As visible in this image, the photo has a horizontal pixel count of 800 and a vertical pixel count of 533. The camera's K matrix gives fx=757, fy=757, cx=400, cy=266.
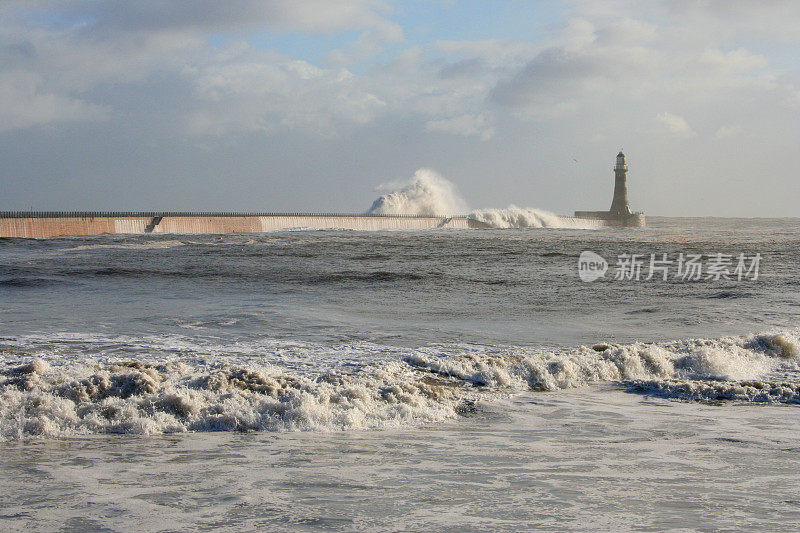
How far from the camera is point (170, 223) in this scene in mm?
52094

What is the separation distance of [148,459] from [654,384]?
5.21 m

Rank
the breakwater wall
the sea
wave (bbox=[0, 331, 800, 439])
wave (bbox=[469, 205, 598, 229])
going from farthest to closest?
wave (bbox=[469, 205, 598, 229]), the breakwater wall, wave (bbox=[0, 331, 800, 439]), the sea

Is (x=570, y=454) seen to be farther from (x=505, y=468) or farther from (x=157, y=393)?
(x=157, y=393)

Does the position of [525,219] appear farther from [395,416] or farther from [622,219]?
[395,416]

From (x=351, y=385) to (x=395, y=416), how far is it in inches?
28.5

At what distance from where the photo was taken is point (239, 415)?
6.02 meters

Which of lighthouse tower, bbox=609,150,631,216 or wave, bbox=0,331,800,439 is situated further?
lighthouse tower, bbox=609,150,631,216

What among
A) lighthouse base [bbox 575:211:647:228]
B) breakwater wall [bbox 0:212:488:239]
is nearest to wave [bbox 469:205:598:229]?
lighthouse base [bbox 575:211:647:228]

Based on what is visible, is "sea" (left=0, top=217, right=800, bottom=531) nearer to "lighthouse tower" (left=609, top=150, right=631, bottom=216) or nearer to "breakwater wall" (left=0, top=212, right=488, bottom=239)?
"breakwater wall" (left=0, top=212, right=488, bottom=239)

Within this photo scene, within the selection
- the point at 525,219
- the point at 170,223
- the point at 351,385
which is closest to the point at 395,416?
the point at 351,385

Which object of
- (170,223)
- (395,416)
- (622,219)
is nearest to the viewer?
(395,416)

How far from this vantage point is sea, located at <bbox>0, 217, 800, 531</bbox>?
3.95 meters

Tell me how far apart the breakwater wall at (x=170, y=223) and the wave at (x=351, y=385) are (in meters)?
39.0

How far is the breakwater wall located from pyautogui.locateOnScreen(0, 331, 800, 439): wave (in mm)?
38978
